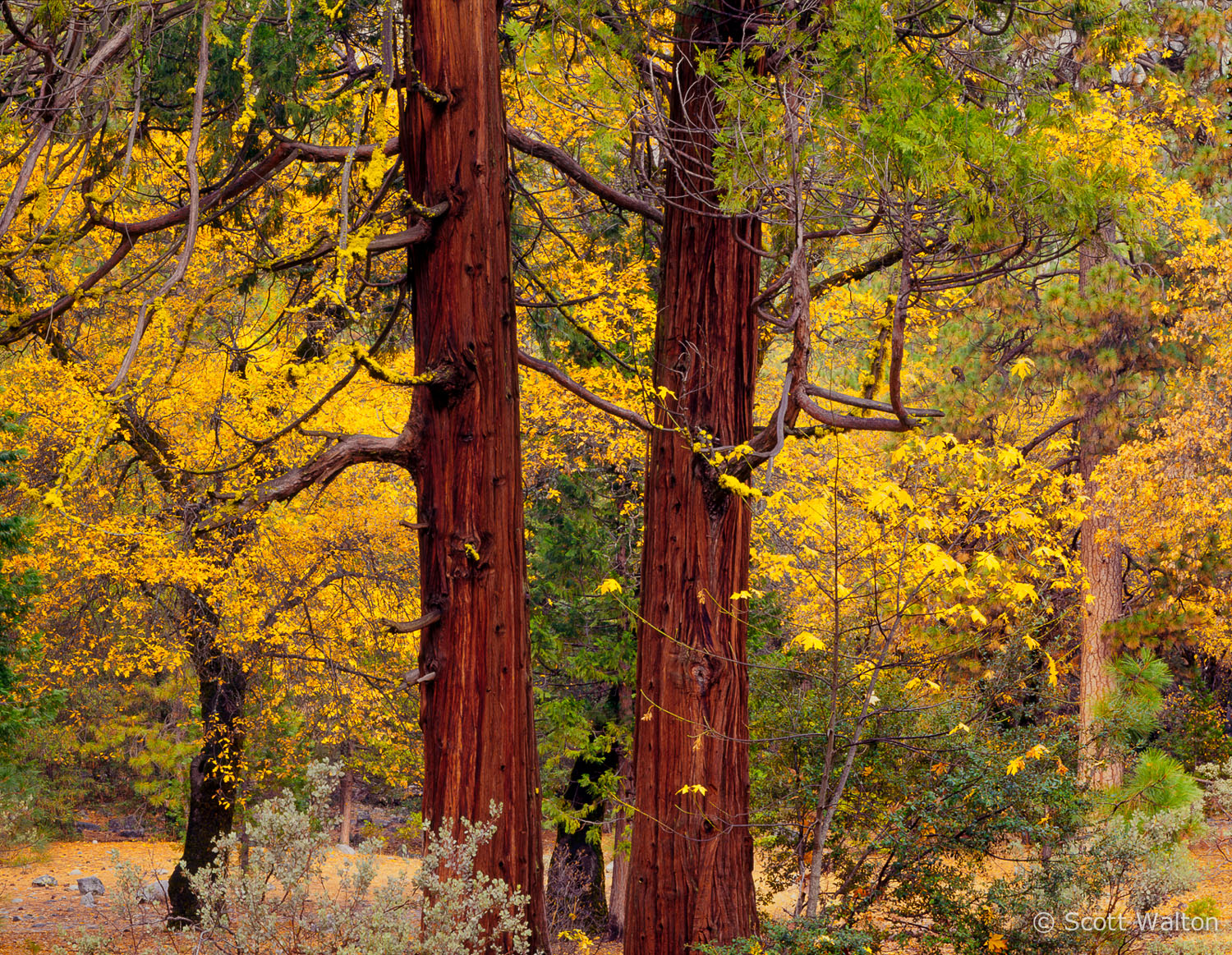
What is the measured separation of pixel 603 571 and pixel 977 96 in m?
7.65

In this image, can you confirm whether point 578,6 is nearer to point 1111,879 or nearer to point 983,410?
point 1111,879

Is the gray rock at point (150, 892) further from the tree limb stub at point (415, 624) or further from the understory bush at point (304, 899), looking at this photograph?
the tree limb stub at point (415, 624)

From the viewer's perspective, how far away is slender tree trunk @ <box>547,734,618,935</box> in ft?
41.7

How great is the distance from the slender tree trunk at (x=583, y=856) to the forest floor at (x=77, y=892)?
0.65 metres

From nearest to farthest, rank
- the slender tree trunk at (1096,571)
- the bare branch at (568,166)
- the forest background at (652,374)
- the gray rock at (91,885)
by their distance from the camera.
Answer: the forest background at (652,374)
the bare branch at (568,166)
the slender tree trunk at (1096,571)
the gray rock at (91,885)

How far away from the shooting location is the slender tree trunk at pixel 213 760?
13133 millimetres

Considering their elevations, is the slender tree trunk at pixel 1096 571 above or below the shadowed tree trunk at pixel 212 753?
above

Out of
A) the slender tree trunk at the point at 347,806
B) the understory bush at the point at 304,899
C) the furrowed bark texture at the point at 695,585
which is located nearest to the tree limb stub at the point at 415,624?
the understory bush at the point at 304,899

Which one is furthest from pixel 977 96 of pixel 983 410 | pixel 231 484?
pixel 983 410

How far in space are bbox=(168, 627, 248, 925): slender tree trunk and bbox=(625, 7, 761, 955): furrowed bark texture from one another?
8.46 m

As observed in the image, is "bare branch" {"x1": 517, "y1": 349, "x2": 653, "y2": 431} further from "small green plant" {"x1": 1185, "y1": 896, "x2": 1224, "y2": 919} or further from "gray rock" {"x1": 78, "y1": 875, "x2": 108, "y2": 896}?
"gray rock" {"x1": 78, "y1": 875, "x2": 108, "y2": 896}

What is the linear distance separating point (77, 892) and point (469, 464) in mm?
16477

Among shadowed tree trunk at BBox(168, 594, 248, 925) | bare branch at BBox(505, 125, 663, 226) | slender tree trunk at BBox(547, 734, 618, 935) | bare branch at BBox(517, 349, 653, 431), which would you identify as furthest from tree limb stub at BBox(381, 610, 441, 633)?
shadowed tree trunk at BBox(168, 594, 248, 925)

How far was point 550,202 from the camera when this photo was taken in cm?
1219
